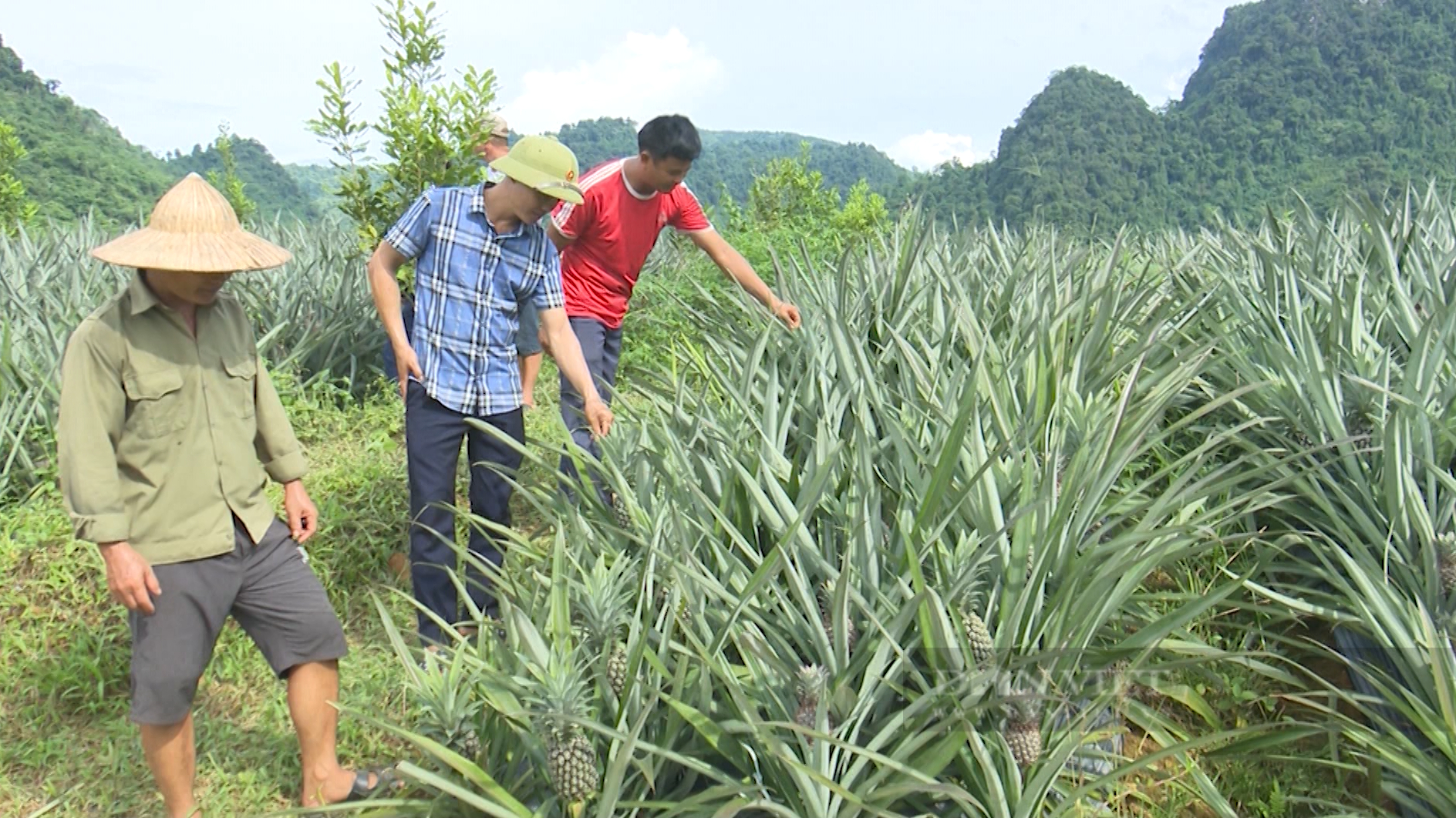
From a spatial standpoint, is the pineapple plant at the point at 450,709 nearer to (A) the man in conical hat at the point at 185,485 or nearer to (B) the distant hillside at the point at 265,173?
(A) the man in conical hat at the point at 185,485

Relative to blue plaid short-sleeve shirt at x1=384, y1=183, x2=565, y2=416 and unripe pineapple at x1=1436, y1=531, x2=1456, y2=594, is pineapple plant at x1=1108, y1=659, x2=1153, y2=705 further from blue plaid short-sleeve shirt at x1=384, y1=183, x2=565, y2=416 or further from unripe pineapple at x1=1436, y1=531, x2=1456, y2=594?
blue plaid short-sleeve shirt at x1=384, y1=183, x2=565, y2=416

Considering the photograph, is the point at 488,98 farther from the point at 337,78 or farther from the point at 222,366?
the point at 222,366

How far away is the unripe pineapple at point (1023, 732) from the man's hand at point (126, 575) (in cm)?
164

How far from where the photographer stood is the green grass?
2.57 m

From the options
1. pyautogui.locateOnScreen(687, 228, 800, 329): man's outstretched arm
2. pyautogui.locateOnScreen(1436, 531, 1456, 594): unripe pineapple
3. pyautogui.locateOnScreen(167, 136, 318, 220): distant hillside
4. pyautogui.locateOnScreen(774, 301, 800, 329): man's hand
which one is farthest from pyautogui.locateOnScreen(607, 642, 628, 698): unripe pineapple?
pyautogui.locateOnScreen(167, 136, 318, 220): distant hillside

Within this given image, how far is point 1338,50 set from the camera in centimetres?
5928

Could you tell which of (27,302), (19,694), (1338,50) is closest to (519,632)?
(19,694)

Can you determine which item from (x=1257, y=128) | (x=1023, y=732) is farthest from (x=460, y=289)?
(x=1257, y=128)

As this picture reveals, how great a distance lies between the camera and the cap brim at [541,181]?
273cm

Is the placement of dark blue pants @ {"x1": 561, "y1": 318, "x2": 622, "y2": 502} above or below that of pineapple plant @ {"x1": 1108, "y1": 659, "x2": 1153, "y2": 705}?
above

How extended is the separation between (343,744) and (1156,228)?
20.8 ft

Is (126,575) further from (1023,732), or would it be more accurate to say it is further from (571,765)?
(1023,732)

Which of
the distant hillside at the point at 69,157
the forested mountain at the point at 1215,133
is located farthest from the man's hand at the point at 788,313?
the forested mountain at the point at 1215,133

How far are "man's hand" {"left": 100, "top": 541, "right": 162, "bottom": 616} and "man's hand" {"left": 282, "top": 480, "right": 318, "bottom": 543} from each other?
41 centimetres
